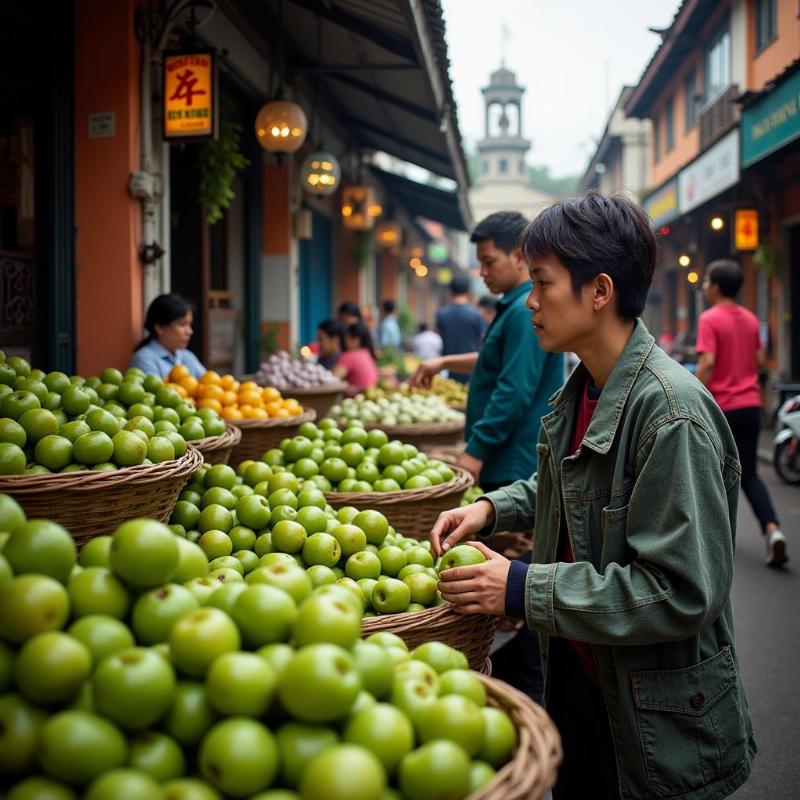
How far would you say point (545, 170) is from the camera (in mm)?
124375

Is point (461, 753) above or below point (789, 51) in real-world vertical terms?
below

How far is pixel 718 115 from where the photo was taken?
1841 cm

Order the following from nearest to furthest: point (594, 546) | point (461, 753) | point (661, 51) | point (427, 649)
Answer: point (461, 753), point (427, 649), point (594, 546), point (661, 51)

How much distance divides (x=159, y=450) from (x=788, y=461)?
9.31m

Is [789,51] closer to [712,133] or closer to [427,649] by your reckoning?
[712,133]

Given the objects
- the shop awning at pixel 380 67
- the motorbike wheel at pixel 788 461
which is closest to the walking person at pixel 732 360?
the shop awning at pixel 380 67

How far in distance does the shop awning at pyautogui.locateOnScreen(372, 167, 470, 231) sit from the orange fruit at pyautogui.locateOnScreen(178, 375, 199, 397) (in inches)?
466

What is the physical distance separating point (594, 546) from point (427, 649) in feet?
1.91

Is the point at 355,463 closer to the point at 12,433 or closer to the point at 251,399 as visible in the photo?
the point at 251,399

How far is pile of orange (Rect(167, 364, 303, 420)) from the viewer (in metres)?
4.81

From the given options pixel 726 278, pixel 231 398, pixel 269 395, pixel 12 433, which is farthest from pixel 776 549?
pixel 12 433

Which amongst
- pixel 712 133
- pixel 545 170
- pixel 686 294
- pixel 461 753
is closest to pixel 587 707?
pixel 461 753

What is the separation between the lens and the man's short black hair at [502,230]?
437 centimetres

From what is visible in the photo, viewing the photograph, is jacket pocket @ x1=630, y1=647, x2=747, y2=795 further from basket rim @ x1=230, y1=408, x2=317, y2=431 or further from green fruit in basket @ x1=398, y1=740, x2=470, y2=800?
basket rim @ x1=230, y1=408, x2=317, y2=431
